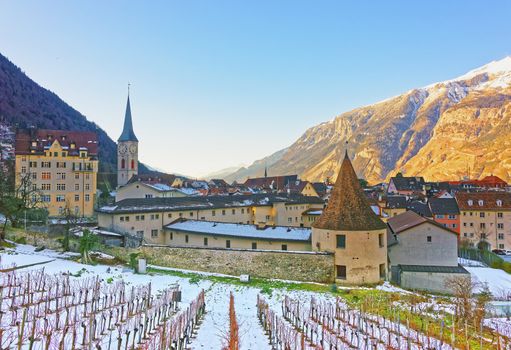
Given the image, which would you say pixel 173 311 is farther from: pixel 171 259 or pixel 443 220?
pixel 443 220

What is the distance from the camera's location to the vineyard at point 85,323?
1448 centimetres

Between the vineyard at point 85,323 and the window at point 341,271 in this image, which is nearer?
the vineyard at point 85,323

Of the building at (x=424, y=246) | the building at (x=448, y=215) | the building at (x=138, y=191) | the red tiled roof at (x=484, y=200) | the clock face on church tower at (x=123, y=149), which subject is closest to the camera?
the building at (x=424, y=246)

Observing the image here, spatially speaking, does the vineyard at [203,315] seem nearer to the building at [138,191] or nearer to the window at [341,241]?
the window at [341,241]

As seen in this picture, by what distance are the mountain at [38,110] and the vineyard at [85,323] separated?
10322 centimetres

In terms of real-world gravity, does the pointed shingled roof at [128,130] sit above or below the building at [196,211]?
above

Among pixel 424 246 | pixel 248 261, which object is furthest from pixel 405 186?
pixel 248 261

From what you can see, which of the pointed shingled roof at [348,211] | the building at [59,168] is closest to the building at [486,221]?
the pointed shingled roof at [348,211]

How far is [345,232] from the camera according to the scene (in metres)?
33.6

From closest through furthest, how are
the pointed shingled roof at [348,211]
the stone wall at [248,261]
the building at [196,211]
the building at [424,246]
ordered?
the stone wall at [248,261], the pointed shingled roof at [348,211], the building at [424,246], the building at [196,211]

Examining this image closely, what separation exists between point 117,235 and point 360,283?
2567 centimetres

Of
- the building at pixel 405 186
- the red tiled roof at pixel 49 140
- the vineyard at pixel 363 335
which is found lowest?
the vineyard at pixel 363 335

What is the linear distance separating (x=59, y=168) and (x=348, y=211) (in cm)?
5404

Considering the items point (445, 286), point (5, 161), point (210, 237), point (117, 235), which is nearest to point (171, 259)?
point (210, 237)
